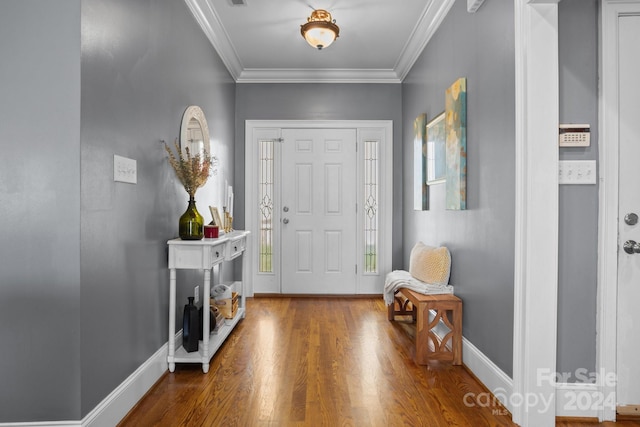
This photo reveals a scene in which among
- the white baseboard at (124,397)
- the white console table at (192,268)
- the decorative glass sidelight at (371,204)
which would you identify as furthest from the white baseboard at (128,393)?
the decorative glass sidelight at (371,204)

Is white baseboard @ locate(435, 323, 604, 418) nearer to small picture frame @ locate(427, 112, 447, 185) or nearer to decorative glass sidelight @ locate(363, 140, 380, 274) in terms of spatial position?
small picture frame @ locate(427, 112, 447, 185)

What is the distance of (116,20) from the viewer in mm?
2012

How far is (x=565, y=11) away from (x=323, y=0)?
72.5 inches

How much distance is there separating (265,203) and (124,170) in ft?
9.68

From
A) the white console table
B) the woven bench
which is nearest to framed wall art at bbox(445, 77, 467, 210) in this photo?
the woven bench

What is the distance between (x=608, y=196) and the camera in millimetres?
2029

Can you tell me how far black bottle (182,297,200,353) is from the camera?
269 cm

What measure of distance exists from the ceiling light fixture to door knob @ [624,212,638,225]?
2.46 meters

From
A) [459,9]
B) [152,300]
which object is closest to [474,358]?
[152,300]

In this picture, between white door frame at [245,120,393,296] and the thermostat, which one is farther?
white door frame at [245,120,393,296]

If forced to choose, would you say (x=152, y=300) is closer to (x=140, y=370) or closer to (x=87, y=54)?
(x=140, y=370)

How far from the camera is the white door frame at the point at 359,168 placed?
4961mm

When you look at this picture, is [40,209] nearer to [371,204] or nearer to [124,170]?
[124,170]

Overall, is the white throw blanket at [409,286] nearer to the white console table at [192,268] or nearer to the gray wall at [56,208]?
the white console table at [192,268]
